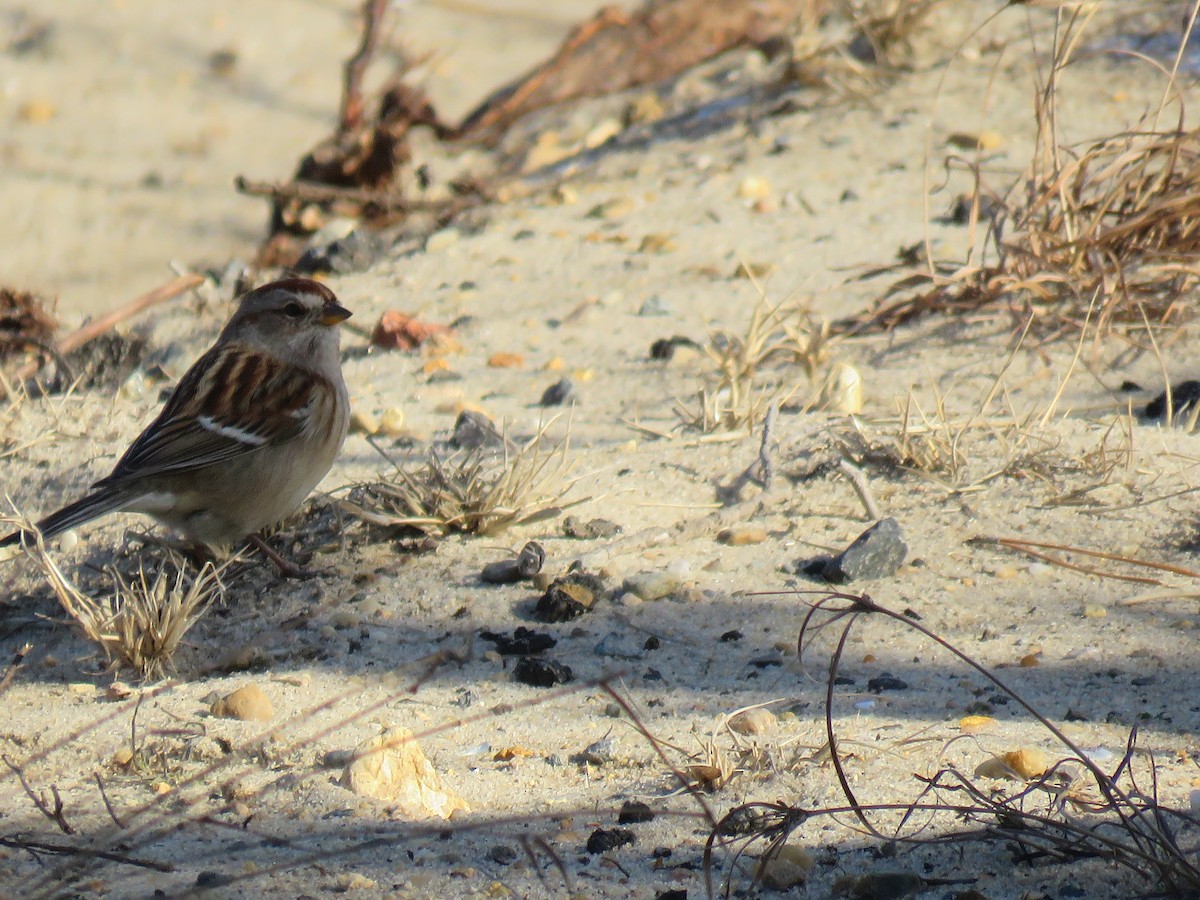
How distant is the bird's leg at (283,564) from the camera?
384 centimetres

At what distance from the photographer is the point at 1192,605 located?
330 cm

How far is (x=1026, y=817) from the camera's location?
2393mm

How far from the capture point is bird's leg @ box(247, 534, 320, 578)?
3.84 meters

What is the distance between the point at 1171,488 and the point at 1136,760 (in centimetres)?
120

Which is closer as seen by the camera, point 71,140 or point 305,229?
point 305,229

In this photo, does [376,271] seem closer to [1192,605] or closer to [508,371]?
[508,371]

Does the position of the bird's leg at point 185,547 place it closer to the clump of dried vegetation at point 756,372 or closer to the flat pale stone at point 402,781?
the flat pale stone at point 402,781

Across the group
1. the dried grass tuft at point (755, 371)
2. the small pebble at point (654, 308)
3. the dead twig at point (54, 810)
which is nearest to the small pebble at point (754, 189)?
the small pebble at point (654, 308)

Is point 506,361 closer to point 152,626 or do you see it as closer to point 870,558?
point 870,558

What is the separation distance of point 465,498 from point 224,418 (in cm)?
78

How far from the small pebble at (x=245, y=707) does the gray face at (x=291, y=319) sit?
1.51m

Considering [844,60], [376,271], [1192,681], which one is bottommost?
[1192,681]

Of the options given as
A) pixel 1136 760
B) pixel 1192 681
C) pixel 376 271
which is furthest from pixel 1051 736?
pixel 376 271

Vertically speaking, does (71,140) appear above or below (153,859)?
above
